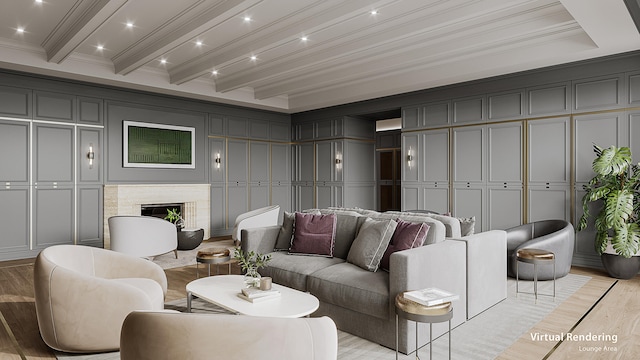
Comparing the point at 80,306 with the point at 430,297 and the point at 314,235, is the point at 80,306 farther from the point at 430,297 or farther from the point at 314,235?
the point at 430,297

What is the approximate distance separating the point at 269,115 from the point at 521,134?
17.4ft

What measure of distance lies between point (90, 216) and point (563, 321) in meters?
6.69

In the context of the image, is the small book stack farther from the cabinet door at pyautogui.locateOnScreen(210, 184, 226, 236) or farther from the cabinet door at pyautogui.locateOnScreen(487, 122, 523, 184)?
the cabinet door at pyautogui.locateOnScreen(210, 184, 226, 236)

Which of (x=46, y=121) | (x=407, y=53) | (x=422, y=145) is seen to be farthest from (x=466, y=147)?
(x=46, y=121)

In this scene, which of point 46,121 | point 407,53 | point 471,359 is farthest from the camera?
point 46,121

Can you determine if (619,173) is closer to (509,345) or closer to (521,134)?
(521,134)

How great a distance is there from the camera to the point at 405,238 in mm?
3180

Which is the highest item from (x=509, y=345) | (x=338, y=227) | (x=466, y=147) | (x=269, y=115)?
(x=269, y=115)

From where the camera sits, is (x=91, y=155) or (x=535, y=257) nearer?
(x=535, y=257)

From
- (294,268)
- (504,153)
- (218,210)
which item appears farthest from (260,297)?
(218,210)

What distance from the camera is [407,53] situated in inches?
218

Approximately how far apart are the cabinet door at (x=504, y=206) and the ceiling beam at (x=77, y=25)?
219 inches

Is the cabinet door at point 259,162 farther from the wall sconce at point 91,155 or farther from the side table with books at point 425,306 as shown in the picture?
the side table with books at point 425,306

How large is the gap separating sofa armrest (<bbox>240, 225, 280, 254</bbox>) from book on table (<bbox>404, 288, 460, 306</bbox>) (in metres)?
2.09
